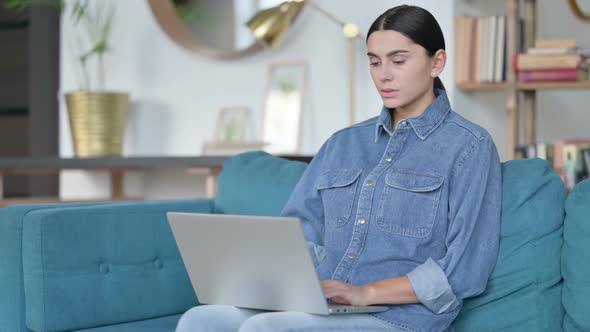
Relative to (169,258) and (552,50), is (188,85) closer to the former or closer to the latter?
(552,50)

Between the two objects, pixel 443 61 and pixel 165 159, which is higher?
pixel 443 61

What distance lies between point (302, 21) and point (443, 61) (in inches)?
90.8

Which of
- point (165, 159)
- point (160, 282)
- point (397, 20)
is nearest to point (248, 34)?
point (165, 159)

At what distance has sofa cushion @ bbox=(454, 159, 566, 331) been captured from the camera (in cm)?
202

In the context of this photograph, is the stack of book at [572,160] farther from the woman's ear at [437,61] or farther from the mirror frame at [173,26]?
the mirror frame at [173,26]

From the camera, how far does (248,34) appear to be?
15.1ft

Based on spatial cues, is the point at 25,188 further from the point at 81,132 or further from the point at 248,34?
the point at 248,34

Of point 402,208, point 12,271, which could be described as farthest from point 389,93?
point 12,271

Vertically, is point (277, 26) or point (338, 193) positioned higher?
point (277, 26)

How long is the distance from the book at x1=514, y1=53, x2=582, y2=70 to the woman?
1.60 metres

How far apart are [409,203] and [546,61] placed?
1.87 metres

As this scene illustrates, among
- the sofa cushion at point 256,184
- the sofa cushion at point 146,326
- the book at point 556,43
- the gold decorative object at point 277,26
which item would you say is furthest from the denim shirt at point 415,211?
the gold decorative object at point 277,26

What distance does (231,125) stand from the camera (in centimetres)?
461

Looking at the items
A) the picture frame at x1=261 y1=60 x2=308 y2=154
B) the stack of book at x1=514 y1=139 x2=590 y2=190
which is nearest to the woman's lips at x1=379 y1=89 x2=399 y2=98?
the stack of book at x1=514 y1=139 x2=590 y2=190
